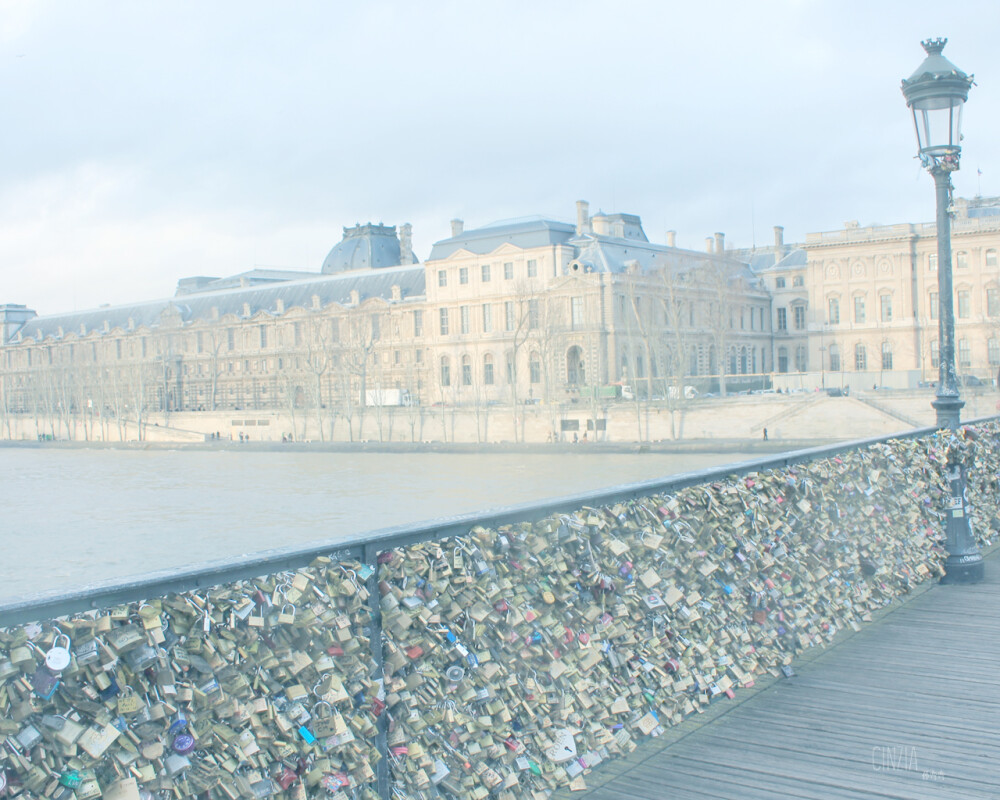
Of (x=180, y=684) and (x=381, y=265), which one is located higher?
(x=381, y=265)

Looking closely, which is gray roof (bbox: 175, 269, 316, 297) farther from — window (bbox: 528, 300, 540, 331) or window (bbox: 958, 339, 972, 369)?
window (bbox: 958, 339, 972, 369)

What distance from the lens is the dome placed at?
3018 inches

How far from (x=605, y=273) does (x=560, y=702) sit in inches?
1978

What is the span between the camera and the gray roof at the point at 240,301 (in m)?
64.9

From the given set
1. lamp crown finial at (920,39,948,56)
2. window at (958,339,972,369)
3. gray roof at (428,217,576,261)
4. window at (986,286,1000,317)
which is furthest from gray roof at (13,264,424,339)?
lamp crown finial at (920,39,948,56)

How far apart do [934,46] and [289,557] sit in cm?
609

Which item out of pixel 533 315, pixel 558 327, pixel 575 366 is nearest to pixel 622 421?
pixel 558 327

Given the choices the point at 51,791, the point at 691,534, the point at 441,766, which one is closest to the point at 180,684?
the point at 51,791

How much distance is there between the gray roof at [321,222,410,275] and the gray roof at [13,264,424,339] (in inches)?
248

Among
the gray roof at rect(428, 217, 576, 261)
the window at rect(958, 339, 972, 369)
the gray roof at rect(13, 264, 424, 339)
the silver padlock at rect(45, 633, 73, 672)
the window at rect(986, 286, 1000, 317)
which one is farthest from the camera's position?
the gray roof at rect(13, 264, 424, 339)

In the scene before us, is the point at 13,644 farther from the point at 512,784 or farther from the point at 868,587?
the point at 868,587

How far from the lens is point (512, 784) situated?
11.5 ft

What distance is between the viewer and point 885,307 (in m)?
58.3

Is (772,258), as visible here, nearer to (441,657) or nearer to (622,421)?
(622,421)
